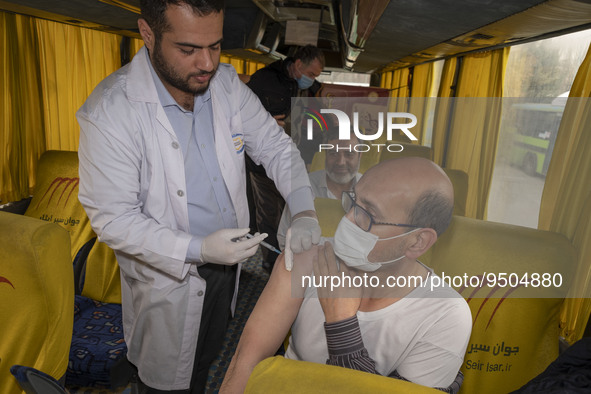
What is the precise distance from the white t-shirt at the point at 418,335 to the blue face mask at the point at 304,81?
2518 mm

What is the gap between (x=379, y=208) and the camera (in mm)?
1048

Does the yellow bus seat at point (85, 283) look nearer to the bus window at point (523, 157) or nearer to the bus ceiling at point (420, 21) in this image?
the bus ceiling at point (420, 21)

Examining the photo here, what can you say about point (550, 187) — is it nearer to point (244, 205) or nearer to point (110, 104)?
point (244, 205)

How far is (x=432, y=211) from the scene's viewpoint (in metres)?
1.05

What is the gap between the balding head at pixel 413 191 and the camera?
3.40ft

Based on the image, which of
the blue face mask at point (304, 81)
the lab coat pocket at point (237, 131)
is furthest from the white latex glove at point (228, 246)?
the blue face mask at point (304, 81)

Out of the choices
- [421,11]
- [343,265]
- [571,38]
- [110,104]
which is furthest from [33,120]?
[571,38]

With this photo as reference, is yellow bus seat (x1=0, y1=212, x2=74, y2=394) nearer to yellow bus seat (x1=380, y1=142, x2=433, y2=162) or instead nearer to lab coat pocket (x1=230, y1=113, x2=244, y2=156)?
lab coat pocket (x1=230, y1=113, x2=244, y2=156)

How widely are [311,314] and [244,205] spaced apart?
839 millimetres

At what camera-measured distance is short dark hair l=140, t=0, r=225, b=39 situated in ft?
4.55

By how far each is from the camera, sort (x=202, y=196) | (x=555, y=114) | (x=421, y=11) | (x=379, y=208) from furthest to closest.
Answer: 1. (x=421, y=11)
2. (x=202, y=196)
3. (x=555, y=114)
4. (x=379, y=208)

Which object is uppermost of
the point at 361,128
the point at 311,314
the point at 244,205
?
the point at 361,128

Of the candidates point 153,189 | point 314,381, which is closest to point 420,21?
point 153,189

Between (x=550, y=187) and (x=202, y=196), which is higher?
(x=550, y=187)
